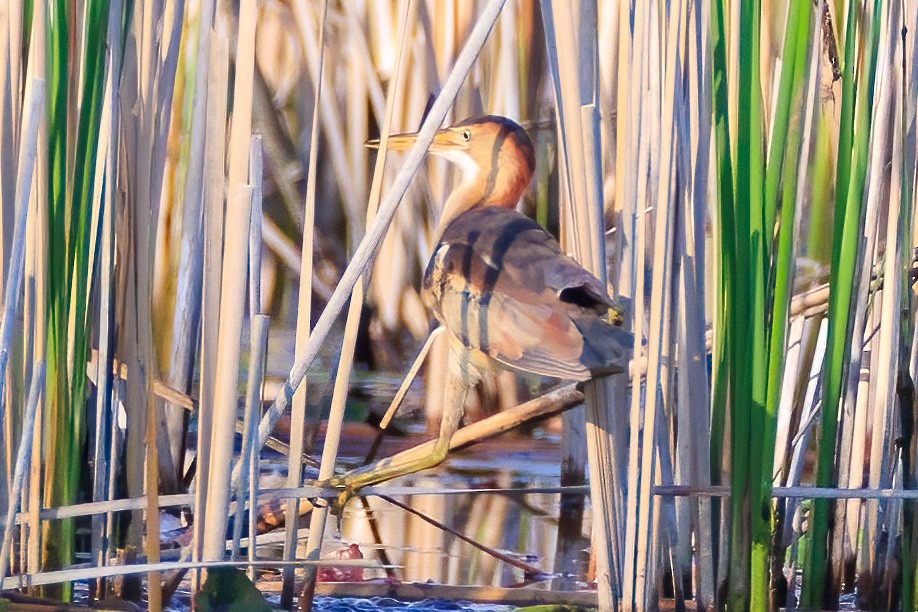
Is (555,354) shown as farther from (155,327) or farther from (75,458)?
(155,327)

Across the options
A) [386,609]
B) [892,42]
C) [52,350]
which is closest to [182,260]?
[52,350]

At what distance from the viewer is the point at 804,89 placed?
1.49 m

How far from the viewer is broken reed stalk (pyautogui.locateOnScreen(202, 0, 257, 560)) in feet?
4.19

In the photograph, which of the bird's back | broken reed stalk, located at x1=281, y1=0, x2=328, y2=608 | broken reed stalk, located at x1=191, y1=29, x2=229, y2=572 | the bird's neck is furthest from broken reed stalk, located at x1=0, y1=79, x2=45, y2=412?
the bird's neck

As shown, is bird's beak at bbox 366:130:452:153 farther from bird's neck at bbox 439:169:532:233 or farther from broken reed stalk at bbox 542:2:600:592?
broken reed stalk at bbox 542:2:600:592

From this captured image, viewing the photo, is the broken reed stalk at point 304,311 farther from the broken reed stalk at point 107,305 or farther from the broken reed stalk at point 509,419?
the broken reed stalk at point 107,305

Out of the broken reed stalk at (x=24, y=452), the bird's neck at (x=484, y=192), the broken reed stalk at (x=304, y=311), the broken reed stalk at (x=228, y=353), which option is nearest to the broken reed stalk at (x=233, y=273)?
the broken reed stalk at (x=228, y=353)

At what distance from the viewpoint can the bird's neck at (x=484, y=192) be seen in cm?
206

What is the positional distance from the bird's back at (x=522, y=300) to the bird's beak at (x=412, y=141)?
319 millimetres

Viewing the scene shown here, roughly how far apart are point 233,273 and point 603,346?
1.64 feet

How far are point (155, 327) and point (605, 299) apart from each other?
4.18 ft

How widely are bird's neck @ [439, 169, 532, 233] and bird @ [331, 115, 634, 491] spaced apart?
0.86 feet

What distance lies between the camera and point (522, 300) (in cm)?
151

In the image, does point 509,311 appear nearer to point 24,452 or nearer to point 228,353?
point 228,353
